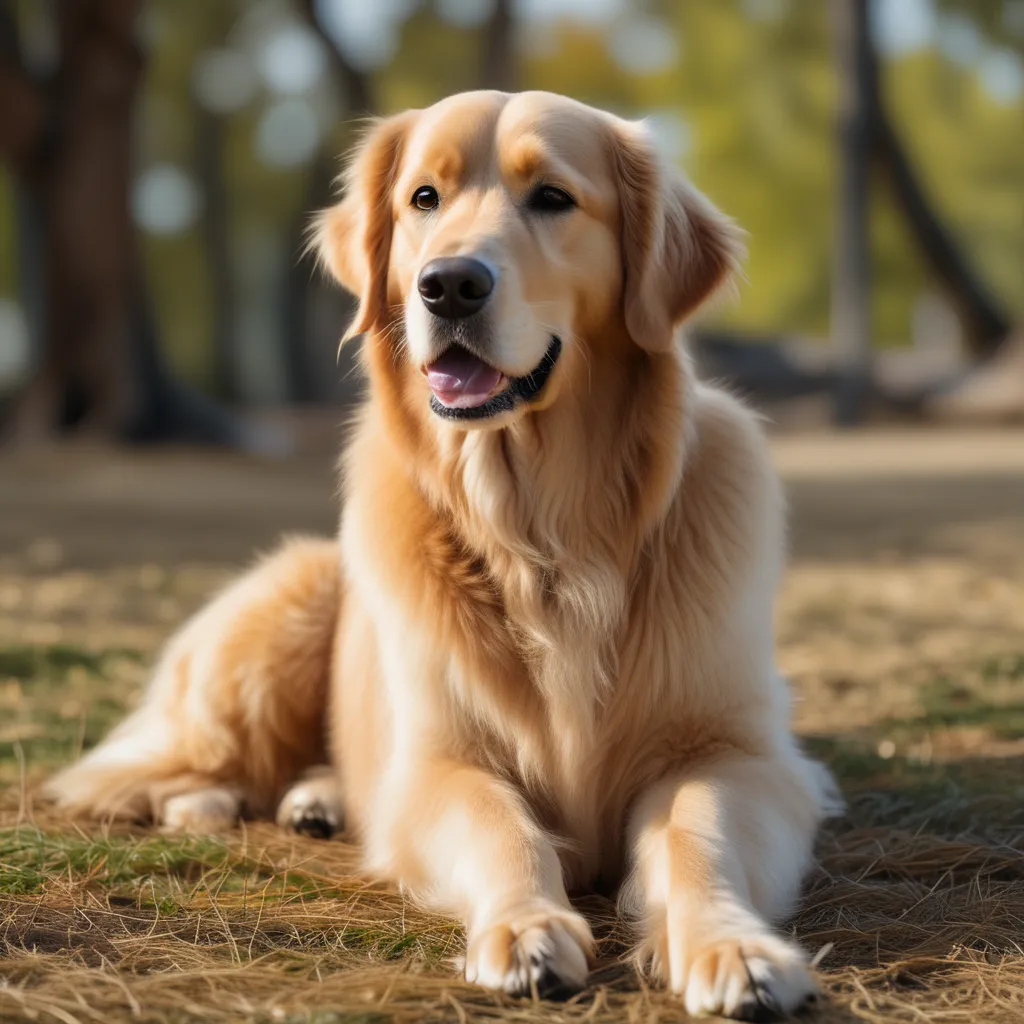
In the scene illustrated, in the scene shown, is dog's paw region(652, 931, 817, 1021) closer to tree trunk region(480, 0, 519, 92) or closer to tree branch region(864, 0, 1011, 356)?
tree trunk region(480, 0, 519, 92)

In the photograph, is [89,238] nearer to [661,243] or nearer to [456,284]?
[661,243]

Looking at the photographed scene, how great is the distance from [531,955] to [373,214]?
1.93 meters

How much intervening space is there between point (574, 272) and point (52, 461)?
10.5 meters

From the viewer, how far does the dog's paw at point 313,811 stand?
354 cm

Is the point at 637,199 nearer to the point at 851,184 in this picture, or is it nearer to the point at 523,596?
the point at 523,596

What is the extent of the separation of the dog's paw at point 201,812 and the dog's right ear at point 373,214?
132 centimetres

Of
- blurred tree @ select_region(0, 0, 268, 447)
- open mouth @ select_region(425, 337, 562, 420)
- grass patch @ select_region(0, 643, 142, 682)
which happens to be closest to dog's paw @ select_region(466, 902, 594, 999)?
open mouth @ select_region(425, 337, 562, 420)

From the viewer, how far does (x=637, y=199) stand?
3178mm

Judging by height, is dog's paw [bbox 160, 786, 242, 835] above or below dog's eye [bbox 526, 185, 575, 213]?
below

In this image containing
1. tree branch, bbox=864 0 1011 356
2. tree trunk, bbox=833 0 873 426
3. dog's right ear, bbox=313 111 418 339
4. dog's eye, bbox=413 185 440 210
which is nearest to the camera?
dog's eye, bbox=413 185 440 210

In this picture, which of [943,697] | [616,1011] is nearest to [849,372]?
[943,697]

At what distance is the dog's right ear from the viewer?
3352mm

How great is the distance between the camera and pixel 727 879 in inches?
97.0

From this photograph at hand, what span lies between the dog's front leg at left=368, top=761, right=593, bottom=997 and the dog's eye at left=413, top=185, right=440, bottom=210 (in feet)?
4.26
